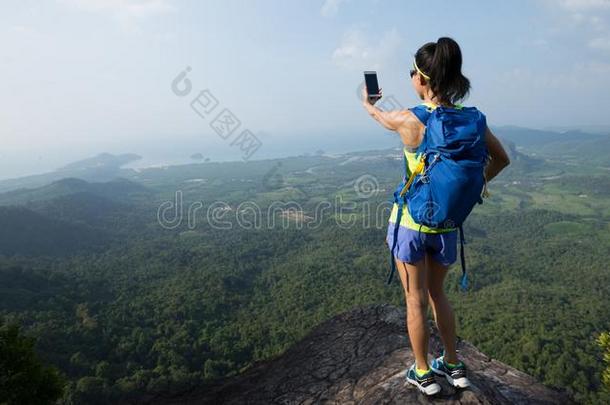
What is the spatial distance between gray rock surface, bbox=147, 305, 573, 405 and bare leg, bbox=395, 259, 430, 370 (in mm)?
625

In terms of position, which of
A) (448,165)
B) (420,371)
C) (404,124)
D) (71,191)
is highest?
(404,124)

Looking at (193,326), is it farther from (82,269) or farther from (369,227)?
(369,227)

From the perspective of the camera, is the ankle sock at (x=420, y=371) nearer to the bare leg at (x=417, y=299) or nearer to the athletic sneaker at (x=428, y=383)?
the athletic sneaker at (x=428, y=383)

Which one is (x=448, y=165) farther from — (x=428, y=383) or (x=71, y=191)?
(x=71, y=191)

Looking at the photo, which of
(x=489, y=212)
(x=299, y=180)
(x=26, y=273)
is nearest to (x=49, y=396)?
(x=26, y=273)

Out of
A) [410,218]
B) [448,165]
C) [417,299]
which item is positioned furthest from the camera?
[417,299]

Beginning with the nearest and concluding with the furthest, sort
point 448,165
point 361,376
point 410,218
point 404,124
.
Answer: point 448,165
point 404,124
point 410,218
point 361,376

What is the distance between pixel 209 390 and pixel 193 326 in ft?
102

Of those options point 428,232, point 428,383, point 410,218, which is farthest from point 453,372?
point 410,218

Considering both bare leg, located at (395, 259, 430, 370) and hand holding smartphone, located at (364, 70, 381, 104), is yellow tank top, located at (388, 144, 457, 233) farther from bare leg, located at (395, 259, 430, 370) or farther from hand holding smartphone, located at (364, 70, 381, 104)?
hand holding smartphone, located at (364, 70, 381, 104)

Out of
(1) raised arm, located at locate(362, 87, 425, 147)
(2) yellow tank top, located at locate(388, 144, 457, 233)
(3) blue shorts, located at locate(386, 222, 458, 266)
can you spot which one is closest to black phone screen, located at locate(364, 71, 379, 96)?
(1) raised arm, located at locate(362, 87, 425, 147)

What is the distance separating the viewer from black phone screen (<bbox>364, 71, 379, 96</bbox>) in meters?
3.15

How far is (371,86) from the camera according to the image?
317cm

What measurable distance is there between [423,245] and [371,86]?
135 centimetres
